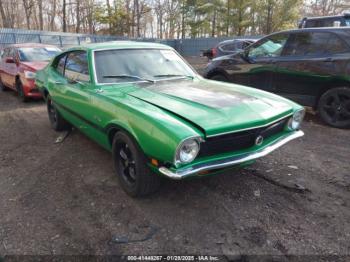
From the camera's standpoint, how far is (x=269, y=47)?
5.96 m

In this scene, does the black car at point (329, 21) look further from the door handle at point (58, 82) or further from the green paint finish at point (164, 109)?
the door handle at point (58, 82)

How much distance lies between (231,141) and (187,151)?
464 mm

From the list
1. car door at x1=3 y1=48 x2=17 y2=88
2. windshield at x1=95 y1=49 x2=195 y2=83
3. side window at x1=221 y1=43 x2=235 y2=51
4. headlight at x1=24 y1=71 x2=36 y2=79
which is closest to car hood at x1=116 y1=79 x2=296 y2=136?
windshield at x1=95 y1=49 x2=195 y2=83

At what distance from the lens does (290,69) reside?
5473 millimetres

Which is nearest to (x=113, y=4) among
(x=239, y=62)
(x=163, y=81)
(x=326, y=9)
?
(x=326, y=9)

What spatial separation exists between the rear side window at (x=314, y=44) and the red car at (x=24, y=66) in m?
6.12

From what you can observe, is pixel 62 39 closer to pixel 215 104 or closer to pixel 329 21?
pixel 329 21

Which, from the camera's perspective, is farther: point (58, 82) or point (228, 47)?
point (228, 47)

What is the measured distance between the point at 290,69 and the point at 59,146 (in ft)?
14.8

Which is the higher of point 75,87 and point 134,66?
point 134,66

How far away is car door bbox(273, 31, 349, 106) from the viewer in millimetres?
4992

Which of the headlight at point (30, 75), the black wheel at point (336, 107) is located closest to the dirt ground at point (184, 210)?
the black wheel at point (336, 107)

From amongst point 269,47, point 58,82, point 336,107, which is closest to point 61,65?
point 58,82

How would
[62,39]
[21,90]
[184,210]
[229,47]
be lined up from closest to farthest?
[184,210], [21,90], [229,47], [62,39]
